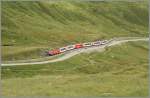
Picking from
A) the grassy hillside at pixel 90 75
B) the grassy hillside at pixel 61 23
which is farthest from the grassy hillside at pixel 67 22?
the grassy hillside at pixel 90 75

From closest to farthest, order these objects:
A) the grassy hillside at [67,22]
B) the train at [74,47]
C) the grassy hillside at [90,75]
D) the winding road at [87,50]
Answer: the grassy hillside at [90,75] → the winding road at [87,50] → the train at [74,47] → the grassy hillside at [67,22]

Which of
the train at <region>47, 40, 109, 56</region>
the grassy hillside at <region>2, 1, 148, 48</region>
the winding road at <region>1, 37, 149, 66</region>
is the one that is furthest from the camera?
the grassy hillside at <region>2, 1, 148, 48</region>

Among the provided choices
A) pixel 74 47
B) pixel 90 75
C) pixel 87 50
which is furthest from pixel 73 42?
pixel 90 75

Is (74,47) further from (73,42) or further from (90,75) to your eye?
(90,75)

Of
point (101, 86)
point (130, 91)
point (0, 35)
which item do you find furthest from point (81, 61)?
point (0, 35)

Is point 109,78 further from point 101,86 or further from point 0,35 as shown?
point 0,35

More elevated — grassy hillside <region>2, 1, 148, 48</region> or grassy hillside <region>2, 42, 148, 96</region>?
grassy hillside <region>2, 1, 148, 48</region>

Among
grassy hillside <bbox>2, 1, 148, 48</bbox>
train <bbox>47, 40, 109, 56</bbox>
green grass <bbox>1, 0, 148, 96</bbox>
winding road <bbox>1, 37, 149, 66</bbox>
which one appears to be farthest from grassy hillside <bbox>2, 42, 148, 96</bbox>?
grassy hillside <bbox>2, 1, 148, 48</bbox>

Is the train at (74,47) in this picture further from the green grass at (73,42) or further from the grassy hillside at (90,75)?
the grassy hillside at (90,75)

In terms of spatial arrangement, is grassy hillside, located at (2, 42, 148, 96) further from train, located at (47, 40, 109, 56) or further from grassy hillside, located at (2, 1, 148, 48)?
grassy hillside, located at (2, 1, 148, 48)
